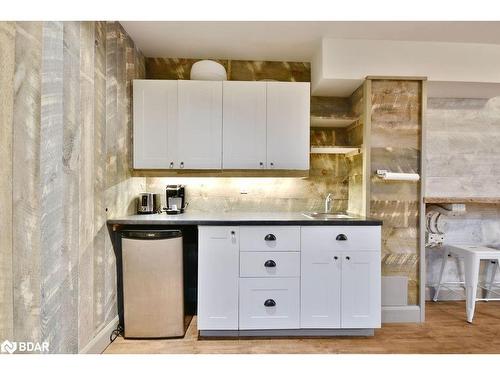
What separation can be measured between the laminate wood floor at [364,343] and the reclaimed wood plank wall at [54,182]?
484mm

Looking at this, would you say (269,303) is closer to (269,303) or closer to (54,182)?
(269,303)

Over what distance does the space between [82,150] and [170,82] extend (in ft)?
3.61

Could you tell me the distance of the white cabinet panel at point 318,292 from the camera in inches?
88.6

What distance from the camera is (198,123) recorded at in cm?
262

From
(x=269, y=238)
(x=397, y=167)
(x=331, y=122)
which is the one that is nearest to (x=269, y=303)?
(x=269, y=238)

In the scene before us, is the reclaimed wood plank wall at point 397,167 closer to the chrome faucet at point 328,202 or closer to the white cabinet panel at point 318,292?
the chrome faucet at point 328,202

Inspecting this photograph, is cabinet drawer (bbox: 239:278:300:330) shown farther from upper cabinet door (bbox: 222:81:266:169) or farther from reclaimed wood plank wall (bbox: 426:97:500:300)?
reclaimed wood plank wall (bbox: 426:97:500:300)

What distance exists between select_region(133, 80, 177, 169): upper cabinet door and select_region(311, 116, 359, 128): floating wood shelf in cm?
135

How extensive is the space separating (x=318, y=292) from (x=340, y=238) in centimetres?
46

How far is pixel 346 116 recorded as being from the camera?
9.36 feet

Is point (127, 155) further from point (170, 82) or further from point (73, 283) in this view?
point (73, 283)

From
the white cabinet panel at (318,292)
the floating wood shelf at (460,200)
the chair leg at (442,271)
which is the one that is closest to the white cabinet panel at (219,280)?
the white cabinet panel at (318,292)

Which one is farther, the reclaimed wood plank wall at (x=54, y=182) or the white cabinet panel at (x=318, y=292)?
the white cabinet panel at (x=318, y=292)

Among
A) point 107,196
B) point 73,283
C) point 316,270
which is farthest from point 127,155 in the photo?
point 316,270
